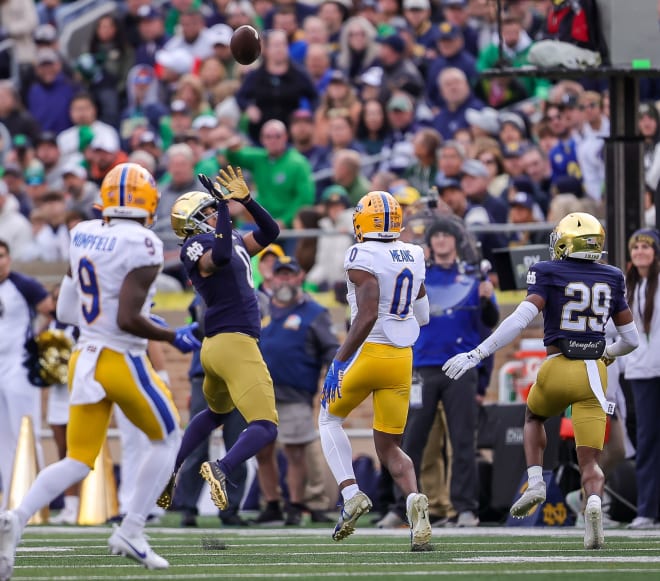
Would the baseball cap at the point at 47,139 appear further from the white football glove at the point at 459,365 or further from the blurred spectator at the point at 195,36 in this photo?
the white football glove at the point at 459,365

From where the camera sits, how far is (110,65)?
2177 cm

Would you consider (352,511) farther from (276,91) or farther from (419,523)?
(276,91)

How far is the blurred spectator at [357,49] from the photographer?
19375mm

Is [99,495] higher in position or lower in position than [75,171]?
lower

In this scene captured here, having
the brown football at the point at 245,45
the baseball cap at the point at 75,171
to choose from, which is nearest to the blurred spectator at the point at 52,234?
the baseball cap at the point at 75,171

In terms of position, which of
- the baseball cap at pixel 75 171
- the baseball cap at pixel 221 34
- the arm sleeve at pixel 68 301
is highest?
the baseball cap at pixel 221 34

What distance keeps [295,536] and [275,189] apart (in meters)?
5.95

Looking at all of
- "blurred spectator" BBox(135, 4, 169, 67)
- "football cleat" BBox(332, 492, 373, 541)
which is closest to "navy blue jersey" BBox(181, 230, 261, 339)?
"football cleat" BBox(332, 492, 373, 541)

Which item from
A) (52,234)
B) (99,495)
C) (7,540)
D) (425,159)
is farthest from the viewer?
(52,234)

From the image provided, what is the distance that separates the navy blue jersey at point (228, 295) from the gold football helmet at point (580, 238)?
1.85 m

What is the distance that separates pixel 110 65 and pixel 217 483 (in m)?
12.9

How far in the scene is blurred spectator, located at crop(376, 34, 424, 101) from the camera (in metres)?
18.4

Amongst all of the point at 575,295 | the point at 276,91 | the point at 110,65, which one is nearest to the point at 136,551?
the point at 575,295

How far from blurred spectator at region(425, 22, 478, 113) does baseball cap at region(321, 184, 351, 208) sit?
8.27ft
